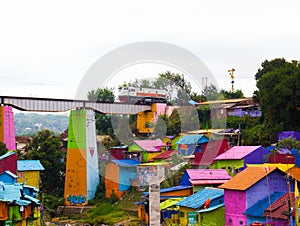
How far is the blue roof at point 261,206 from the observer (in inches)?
772

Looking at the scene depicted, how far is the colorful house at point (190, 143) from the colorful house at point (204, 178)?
5.55m

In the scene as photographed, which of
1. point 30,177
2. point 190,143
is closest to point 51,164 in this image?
point 30,177

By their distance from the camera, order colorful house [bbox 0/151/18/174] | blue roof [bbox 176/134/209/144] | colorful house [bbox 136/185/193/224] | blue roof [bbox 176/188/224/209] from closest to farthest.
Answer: colorful house [bbox 0/151/18/174]
blue roof [bbox 176/188/224/209]
colorful house [bbox 136/185/193/224]
blue roof [bbox 176/134/209/144]

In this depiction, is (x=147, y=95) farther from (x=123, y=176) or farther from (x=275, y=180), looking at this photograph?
(x=275, y=180)

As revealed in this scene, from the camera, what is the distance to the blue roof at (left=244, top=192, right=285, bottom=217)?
772 inches

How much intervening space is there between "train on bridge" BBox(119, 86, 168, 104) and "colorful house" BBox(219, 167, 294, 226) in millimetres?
18503

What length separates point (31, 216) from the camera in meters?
20.9

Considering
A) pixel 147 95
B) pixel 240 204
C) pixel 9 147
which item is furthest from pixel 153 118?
pixel 240 204

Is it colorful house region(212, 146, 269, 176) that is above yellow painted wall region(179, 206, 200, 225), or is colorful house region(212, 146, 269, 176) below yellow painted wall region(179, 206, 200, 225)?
above

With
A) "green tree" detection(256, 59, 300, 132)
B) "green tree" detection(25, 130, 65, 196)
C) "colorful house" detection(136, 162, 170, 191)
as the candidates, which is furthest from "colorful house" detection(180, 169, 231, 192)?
"green tree" detection(25, 130, 65, 196)

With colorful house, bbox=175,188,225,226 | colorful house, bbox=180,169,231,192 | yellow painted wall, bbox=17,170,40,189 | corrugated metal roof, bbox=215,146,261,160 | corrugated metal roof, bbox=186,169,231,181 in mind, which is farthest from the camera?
yellow painted wall, bbox=17,170,40,189

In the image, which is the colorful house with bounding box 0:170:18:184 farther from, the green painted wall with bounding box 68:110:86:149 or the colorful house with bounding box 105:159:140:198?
the green painted wall with bounding box 68:110:86:149

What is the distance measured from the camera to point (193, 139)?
34000 millimetres

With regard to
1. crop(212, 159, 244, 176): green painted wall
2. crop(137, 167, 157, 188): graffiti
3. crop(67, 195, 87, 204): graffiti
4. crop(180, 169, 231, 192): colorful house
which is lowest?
crop(67, 195, 87, 204): graffiti
